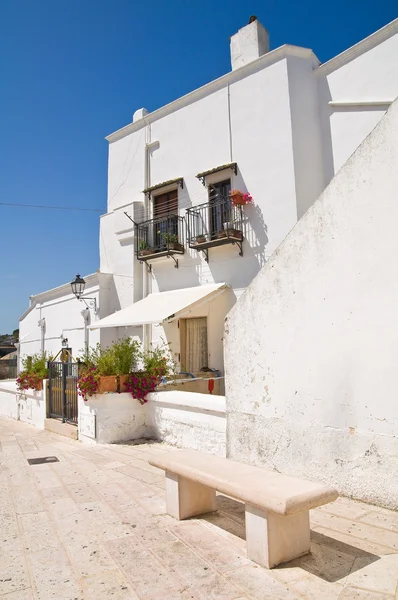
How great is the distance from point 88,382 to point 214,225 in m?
7.57

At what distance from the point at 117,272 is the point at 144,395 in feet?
29.2

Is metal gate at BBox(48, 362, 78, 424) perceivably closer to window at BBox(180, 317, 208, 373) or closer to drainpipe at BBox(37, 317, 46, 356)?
window at BBox(180, 317, 208, 373)

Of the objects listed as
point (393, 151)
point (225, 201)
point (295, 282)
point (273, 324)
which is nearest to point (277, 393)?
point (273, 324)

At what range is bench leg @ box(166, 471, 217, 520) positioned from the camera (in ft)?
16.3

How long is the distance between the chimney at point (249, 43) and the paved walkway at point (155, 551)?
14.4m

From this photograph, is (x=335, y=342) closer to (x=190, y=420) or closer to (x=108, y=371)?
(x=190, y=420)

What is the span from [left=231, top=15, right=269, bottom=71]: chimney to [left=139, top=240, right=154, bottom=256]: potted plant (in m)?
7.14

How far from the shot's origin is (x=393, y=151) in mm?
5008

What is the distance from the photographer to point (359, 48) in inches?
501

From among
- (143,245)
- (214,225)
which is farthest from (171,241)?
(214,225)

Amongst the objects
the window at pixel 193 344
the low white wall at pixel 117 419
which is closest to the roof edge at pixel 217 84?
the window at pixel 193 344

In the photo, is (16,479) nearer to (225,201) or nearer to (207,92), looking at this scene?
(225,201)

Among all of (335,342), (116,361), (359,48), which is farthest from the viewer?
(359,48)

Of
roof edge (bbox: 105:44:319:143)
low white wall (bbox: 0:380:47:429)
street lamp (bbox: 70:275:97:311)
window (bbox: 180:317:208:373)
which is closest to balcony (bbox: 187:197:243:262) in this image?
window (bbox: 180:317:208:373)
